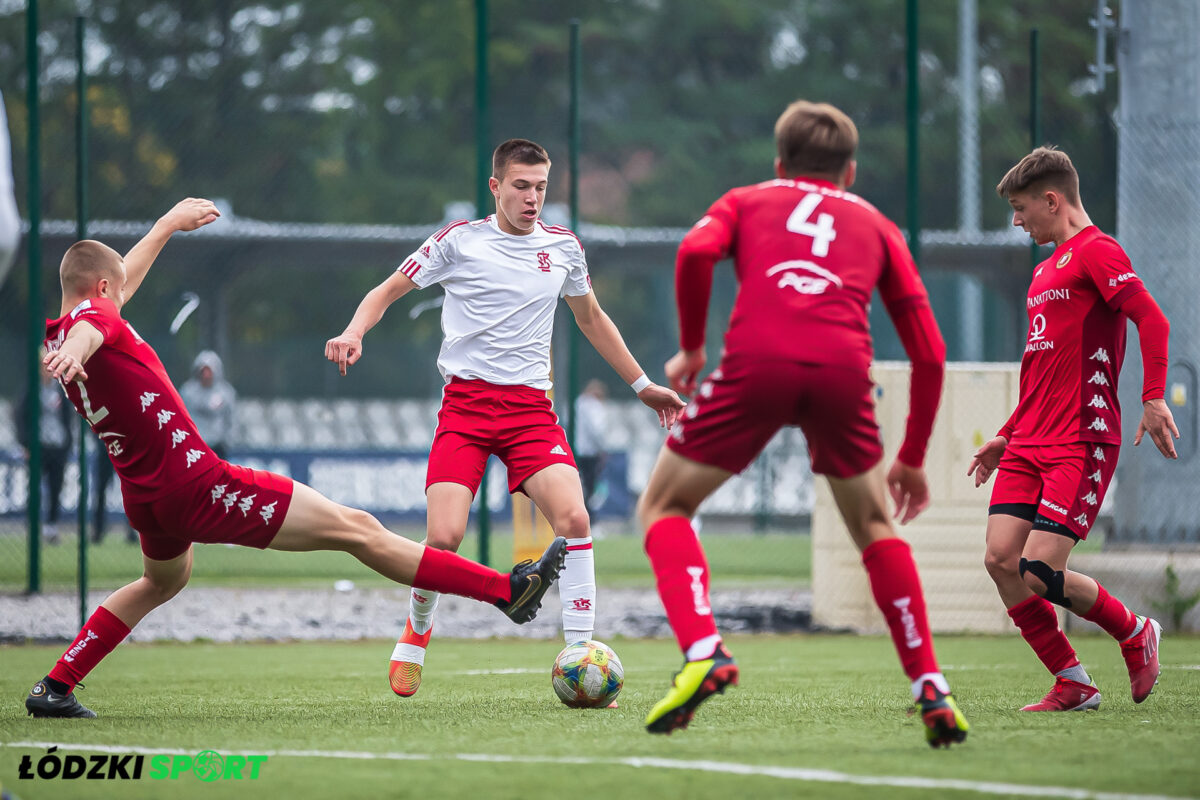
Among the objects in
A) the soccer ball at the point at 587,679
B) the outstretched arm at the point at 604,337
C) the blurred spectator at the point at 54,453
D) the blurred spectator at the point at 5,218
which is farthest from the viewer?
the blurred spectator at the point at 54,453

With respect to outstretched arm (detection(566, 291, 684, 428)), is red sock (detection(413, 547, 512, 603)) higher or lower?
lower

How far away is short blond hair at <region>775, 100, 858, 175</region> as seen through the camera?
14.5 ft

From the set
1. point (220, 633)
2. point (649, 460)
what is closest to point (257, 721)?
point (220, 633)

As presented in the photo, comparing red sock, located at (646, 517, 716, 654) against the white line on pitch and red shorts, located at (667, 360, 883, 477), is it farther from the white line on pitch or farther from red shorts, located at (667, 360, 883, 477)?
the white line on pitch

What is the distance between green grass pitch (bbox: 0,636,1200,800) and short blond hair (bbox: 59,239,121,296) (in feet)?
5.24

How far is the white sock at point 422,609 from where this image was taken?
20.1 feet

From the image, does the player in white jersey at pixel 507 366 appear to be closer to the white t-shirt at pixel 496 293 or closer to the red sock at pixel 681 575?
the white t-shirt at pixel 496 293

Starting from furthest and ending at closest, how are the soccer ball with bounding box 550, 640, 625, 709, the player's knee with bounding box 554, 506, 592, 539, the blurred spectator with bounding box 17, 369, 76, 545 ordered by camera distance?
the blurred spectator with bounding box 17, 369, 76, 545, the player's knee with bounding box 554, 506, 592, 539, the soccer ball with bounding box 550, 640, 625, 709

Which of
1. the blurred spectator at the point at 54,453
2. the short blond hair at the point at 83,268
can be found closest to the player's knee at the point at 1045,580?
the short blond hair at the point at 83,268

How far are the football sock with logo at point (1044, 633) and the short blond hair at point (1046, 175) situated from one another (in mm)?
1651

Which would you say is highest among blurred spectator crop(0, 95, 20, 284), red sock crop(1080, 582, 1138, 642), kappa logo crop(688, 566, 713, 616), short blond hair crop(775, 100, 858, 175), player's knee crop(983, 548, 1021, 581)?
short blond hair crop(775, 100, 858, 175)

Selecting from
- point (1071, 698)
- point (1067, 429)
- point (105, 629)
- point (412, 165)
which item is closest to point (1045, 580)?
point (1071, 698)

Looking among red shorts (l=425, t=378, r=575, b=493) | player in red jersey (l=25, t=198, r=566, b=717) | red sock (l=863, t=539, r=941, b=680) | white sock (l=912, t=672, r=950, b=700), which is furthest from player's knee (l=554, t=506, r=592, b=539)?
white sock (l=912, t=672, r=950, b=700)

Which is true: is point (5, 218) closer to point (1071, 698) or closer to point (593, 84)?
point (1071, 698)
